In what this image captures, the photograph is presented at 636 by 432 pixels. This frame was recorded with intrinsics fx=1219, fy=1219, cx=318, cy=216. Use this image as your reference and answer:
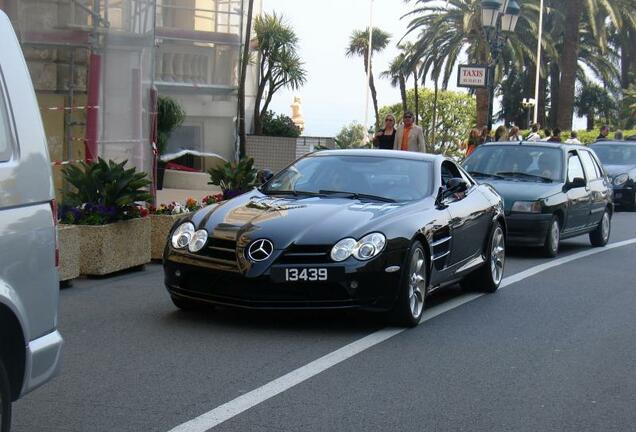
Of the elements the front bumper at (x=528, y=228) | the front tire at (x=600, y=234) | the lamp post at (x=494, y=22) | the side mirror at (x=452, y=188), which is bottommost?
the front tire at (x=600, y=234)

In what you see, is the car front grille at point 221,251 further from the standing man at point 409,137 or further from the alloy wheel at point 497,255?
the standing man at point 409,137

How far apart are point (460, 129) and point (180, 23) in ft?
210

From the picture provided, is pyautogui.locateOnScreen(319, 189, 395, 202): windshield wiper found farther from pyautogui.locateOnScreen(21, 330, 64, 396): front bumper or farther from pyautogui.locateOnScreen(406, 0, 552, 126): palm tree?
pyautogui.locateOnScreen(406, 0, 552, 126): palm tree

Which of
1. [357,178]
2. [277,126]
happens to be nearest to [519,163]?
[357,178]

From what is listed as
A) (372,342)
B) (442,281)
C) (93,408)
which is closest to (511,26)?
(442,281)

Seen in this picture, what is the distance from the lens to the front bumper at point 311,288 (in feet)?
28.3

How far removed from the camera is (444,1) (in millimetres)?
46625

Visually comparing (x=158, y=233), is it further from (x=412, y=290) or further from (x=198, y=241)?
(x=412, y=290)

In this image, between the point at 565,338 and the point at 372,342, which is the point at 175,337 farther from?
the point at 565,338

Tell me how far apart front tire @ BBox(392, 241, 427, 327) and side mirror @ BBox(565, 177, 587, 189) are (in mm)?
6957

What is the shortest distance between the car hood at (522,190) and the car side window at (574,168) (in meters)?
0.53

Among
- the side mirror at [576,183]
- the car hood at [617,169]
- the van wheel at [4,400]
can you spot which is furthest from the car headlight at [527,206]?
the car hood at [617,169]

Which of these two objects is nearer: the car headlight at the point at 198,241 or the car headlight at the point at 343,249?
the car headlight at the point at 343,249

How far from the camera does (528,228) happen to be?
1516 cm
